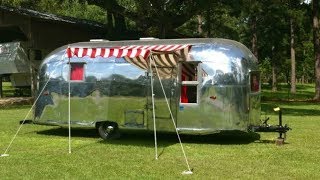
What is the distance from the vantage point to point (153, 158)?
10898 millimetres

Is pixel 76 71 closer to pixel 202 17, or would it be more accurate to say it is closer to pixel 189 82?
pixel 189 82

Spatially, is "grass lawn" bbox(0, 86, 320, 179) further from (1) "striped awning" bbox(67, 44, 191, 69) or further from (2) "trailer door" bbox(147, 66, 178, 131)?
(1) "striped awning" bbox(67, 44, 191, 69)

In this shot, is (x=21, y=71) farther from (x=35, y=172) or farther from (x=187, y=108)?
(x=35, y=172)

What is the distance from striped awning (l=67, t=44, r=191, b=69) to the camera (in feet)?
37.7

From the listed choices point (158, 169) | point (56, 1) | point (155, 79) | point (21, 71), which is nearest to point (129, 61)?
point (155, 79)

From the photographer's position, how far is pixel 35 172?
9508 mm

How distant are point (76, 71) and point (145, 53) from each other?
11.7 feet

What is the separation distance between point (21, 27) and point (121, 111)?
19.6m

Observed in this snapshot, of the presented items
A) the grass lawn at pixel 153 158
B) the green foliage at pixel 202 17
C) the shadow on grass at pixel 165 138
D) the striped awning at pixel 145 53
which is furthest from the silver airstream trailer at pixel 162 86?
the green foliage at pixel 202 17

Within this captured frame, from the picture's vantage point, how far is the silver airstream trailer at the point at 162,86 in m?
12.5

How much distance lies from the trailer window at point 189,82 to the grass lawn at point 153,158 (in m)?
1.21

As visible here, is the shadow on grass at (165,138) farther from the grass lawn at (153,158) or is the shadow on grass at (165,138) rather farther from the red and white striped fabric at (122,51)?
the red and white striped fabric at (122,51)

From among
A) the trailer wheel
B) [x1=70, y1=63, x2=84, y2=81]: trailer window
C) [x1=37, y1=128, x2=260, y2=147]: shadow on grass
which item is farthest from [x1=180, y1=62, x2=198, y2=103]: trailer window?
[x1=70, y1=63, x2=84, y2=81]: trailer window

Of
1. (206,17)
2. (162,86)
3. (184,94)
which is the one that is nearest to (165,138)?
(184,94)
